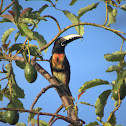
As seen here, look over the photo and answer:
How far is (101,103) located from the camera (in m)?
1.72

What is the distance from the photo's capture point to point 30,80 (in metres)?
1.76

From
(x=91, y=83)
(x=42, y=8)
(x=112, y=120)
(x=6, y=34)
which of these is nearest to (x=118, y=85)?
(x=91, y=83)

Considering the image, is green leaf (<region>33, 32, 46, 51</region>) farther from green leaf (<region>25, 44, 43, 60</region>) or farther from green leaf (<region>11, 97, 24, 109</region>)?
green leaf (<region>11, 97, 24, 109</region>)

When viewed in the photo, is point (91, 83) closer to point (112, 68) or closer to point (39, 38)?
point (112, 68)

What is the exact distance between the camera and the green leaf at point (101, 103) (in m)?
→ 1.71

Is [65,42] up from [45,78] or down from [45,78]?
up

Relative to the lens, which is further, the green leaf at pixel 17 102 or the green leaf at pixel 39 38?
the green leaf at pixel 39 38

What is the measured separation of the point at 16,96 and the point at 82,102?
57cm

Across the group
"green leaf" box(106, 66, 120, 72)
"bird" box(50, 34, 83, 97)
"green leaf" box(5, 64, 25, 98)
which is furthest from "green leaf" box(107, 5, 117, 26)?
"bird" box(50, 34, 83, 97)

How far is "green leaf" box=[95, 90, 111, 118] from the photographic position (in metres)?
1.71

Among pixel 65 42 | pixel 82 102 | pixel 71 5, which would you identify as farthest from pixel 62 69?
pixel 82 102

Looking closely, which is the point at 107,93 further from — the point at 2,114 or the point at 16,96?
the point at 2,114

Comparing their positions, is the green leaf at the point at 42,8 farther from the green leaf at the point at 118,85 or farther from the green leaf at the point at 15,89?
the green leaf at the point at 118,85

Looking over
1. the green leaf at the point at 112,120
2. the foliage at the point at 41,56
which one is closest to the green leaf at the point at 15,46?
the foliage at the point at 41,56
